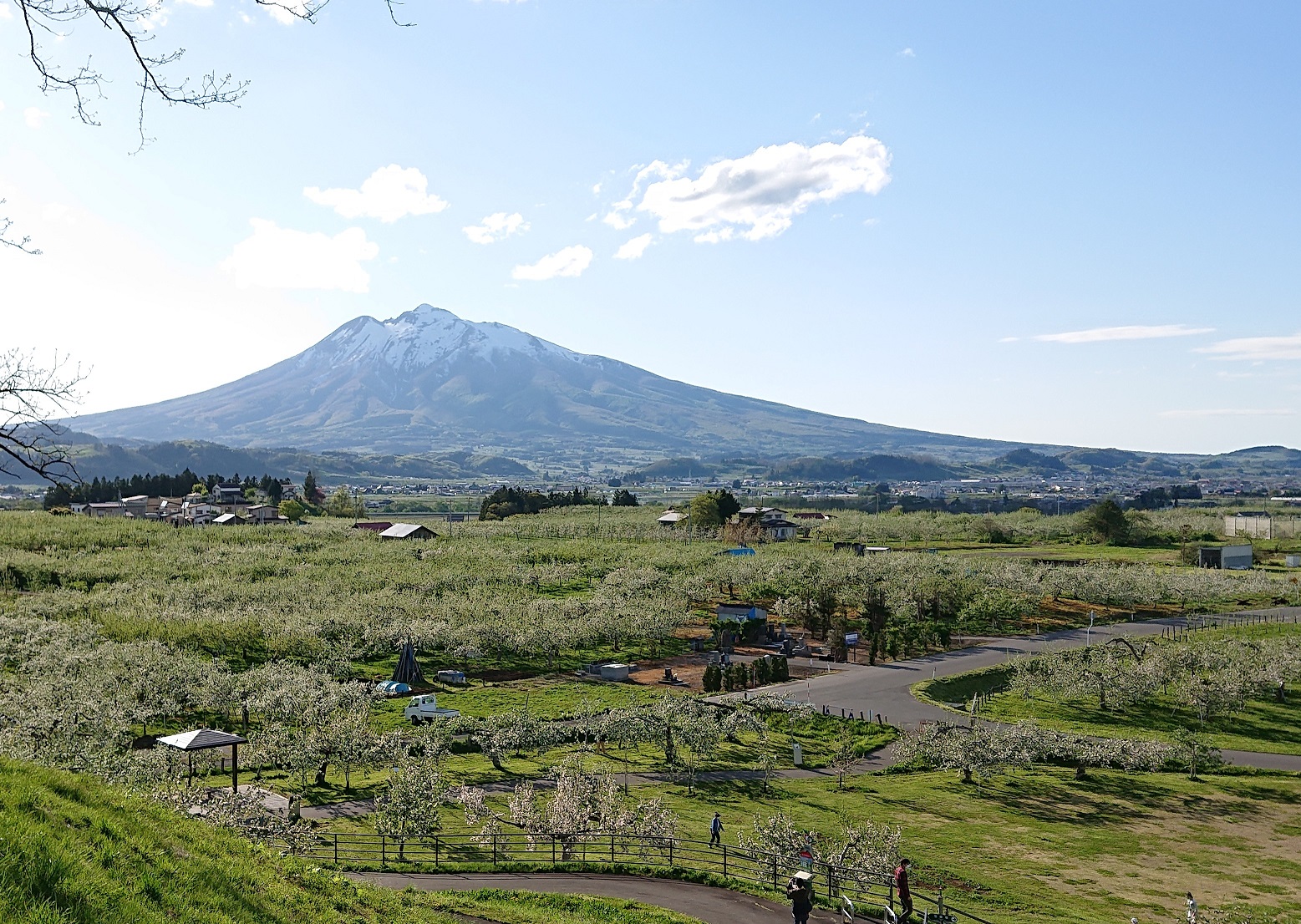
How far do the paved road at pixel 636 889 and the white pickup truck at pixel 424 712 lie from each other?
702 inches

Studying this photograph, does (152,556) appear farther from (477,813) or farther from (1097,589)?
(1097,589)

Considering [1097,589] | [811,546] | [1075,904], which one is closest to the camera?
[1075,904]

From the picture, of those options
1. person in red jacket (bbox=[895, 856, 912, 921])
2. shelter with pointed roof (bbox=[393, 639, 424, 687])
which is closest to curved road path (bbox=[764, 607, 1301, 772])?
person in red jacket (bbox=[895, 856, 912, 921])

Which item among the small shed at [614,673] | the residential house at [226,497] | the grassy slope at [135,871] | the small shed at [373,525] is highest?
the grassy slope at [135,871]

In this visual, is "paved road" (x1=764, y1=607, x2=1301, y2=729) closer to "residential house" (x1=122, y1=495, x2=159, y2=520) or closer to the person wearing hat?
the person wearing hat

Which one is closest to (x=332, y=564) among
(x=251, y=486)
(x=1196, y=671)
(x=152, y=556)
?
(x=152, y=556)

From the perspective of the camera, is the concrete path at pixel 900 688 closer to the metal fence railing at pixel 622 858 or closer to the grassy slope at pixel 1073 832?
the grassy slope at pixel 1073 832

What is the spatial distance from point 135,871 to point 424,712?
30.5 m

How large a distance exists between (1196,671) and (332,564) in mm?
68084

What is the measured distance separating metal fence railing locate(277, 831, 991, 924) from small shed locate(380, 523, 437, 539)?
8281 cm

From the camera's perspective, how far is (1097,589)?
237 ft

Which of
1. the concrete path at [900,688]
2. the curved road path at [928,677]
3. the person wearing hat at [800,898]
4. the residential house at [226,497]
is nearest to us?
the person wearing hat at [800,898]

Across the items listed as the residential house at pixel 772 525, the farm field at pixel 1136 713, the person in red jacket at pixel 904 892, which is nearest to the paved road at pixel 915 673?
the farm field at pixel 1136 713

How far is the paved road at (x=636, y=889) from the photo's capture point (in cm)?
1833
